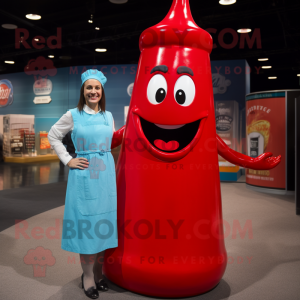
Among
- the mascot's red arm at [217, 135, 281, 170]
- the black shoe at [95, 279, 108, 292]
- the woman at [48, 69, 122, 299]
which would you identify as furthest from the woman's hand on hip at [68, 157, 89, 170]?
the mascot's red arm at [217, 135, 281, 170]

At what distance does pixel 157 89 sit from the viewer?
2070 millimetres

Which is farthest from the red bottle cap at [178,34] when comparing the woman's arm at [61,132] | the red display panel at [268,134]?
the red display panel at [268,134]

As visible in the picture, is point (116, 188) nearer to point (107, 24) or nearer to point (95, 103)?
point (95, 103)

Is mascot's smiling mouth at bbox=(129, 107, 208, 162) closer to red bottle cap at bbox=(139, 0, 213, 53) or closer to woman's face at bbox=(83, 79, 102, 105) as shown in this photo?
woman's face at bbox=(83, 79, 102, 105)

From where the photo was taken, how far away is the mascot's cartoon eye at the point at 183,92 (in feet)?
6.72

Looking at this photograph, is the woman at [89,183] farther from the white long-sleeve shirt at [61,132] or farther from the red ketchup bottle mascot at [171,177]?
the red ketchup bottle mascot at [171,177]

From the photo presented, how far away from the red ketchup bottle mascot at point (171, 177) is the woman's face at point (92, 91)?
0.25 metres

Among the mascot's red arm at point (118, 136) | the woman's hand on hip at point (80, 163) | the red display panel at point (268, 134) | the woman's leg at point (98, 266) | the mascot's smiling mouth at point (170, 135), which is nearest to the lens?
the woman's hand on hip at point (80, 163)

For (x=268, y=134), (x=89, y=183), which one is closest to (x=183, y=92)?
(x=89, y=183)

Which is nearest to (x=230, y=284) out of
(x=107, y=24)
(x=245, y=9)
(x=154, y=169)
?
(x=154, y=169)

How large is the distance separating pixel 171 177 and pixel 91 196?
497mm

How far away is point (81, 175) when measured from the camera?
1.99m

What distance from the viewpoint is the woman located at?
198cm

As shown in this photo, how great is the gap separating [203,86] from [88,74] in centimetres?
73
